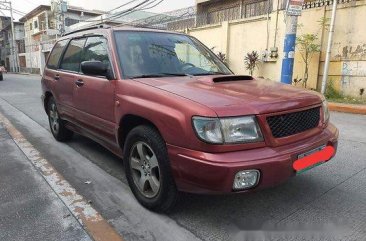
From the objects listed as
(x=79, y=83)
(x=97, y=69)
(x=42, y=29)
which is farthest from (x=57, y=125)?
(x=42, y=29)

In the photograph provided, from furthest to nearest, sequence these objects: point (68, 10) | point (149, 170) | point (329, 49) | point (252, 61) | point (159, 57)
Result: point (68, 10)
point (252, 61)
point (329, 49)
point (159, 57)
point (149, 170)

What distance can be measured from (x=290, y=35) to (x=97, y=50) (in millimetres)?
7254

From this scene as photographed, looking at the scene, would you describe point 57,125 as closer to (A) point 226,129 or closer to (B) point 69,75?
(B) point 69,75

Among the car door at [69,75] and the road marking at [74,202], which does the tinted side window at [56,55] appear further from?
the road marking at [74,202]

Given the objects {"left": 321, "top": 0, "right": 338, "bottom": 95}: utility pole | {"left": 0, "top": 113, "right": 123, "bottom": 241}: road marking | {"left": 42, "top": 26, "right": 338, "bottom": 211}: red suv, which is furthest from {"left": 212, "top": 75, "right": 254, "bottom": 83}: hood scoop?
{"left": 321, "top": 0, "right": 338, "bottom": 95}: utility pole

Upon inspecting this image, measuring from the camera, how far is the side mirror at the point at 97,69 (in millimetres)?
3481

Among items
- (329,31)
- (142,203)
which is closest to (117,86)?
(142,203)

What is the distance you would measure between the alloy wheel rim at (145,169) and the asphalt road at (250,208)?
0.64ft

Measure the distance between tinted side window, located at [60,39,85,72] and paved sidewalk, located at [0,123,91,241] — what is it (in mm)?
1445

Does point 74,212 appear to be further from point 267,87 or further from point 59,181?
point 267,87

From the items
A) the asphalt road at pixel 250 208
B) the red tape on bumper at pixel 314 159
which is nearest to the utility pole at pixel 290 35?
the asphalt road at pixel 250 208

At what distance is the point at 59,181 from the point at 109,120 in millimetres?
970

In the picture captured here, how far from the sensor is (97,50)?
13.4 ft

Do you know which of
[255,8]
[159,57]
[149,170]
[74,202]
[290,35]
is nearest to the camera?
[149,170]
